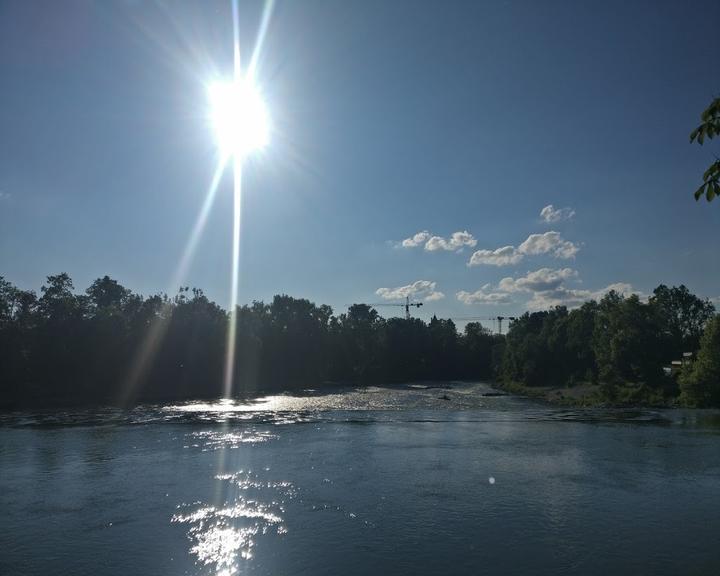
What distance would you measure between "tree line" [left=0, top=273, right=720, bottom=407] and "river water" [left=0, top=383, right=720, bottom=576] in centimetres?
3435

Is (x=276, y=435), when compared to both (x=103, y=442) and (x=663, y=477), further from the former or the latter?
(x=663, y=477)

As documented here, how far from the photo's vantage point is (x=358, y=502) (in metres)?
17.1

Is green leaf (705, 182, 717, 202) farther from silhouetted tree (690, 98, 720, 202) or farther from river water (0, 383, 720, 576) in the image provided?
river water (0, 383, 720, 576)

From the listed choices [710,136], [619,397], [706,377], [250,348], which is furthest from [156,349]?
[710,136]

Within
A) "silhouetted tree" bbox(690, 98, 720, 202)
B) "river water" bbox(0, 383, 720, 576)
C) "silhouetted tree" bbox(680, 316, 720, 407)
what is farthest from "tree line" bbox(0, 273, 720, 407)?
"silhouetted tree" bbox(690, 98, 720, 202)

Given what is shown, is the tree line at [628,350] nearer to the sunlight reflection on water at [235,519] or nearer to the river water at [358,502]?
the river water at [358,502]

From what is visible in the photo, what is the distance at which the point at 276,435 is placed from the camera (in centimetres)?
3192

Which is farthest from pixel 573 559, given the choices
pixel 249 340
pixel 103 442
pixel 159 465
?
pixel 249 340

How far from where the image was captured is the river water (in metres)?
12.5

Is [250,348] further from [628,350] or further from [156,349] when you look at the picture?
[628,350]

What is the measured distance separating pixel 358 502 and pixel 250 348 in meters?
77.5

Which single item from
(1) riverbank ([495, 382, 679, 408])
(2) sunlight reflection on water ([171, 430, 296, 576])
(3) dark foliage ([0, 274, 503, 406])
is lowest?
(2) sunlight reflection on water ([171, 430, 296, 576])

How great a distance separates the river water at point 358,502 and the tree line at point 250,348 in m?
34.3

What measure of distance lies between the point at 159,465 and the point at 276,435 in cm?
988
